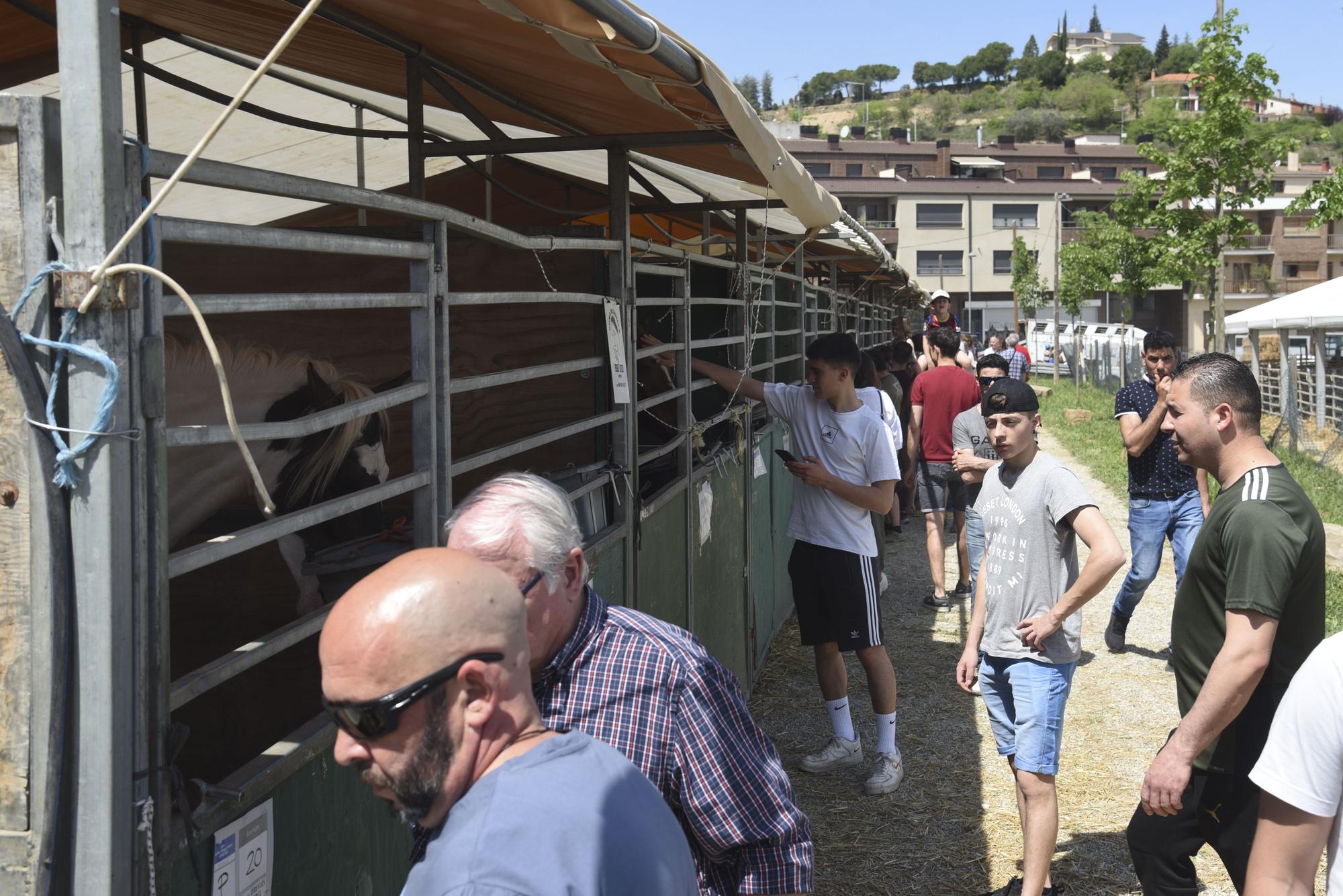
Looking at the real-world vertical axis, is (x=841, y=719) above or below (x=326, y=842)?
below

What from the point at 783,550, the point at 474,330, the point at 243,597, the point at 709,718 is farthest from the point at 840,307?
the point at 709,718

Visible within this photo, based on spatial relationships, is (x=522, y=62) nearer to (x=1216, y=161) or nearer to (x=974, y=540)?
(x=974, y=540)

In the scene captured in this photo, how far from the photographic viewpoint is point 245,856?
194cm

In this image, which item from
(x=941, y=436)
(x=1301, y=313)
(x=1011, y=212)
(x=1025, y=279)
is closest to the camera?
(x=941, y=436)

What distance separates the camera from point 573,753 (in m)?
1.51

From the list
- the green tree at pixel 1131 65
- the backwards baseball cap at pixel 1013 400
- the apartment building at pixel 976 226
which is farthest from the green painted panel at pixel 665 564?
the green tree at pixel 1131 65

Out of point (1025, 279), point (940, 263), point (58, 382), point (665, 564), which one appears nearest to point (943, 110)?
point (940, 263)

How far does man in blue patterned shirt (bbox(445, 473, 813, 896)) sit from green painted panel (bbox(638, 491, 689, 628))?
7.28 feet

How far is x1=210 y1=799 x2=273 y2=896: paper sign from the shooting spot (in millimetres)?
1869

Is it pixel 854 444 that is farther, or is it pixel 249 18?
pixel 854 444

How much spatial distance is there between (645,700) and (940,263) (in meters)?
70.8

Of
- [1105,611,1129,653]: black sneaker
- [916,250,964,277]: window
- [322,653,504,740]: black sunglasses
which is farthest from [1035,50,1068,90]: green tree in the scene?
[322,653,504,740]: black sunglasses

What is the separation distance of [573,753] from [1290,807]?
167 centimetres

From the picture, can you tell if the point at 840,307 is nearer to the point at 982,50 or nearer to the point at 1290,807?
the point at 1290,807
